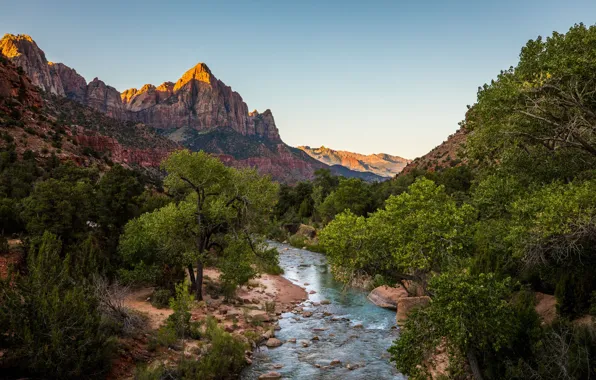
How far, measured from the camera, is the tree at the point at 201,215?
71.9ft

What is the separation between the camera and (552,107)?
14.5 meters

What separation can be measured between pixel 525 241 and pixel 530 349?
11.2 feet

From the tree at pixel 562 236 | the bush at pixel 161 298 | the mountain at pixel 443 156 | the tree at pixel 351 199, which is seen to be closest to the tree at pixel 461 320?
the tree at pixel 562 236

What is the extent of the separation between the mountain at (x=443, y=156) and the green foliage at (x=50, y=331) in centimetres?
8294

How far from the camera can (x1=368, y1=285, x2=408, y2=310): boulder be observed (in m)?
25.8

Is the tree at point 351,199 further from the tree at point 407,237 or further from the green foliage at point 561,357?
the green foliage at point 561,357

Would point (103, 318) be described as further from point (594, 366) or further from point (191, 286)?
point (594, 366)

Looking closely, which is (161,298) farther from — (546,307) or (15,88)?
(15,88)

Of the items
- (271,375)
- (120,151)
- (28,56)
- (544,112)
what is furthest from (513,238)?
(28,56)

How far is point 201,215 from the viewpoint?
22.3m

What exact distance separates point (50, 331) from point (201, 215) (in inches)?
451

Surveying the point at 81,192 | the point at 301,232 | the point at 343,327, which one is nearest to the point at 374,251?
the point at 343,327

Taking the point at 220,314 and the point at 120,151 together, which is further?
the point at 120,151

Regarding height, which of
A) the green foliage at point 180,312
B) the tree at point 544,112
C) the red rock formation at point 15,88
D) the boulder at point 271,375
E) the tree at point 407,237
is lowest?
the boulder at point 271,375
